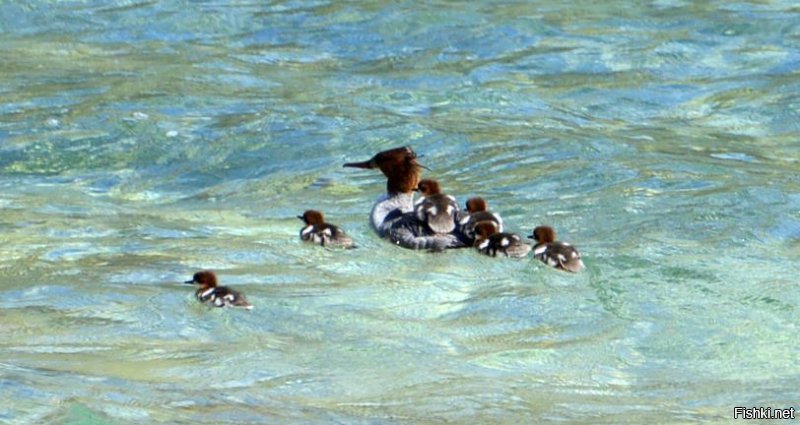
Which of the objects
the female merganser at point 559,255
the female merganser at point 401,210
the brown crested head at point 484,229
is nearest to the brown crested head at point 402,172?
the female merganser at point 401,210

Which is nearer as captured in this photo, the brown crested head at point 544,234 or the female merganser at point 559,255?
the female merganser at point 559,255

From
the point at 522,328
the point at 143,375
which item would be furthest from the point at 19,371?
the point at 522,328

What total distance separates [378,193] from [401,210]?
1.15 metres

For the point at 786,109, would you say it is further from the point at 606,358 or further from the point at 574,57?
the point at 606,358

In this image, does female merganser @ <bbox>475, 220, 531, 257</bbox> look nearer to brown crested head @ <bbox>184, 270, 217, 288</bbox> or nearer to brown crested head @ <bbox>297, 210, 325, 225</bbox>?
brown crested head @ <bbox>297, 210, 325, 225</bbox>

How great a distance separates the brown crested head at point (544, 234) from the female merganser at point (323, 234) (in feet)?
2.93

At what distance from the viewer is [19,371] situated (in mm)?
5594

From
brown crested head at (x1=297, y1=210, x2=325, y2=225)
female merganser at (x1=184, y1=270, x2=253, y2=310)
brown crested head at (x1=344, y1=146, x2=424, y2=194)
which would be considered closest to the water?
female merganser at (x1=184, y1=270, x2=253, y2=310)

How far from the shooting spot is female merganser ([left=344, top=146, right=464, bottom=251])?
7773mm

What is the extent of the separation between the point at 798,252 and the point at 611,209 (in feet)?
3.93

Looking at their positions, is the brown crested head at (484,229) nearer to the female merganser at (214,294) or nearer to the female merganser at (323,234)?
the female merganser at (323,234)

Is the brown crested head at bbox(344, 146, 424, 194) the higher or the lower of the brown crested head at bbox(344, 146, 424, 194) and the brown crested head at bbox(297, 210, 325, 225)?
the higher

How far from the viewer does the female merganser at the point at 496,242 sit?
7427mm

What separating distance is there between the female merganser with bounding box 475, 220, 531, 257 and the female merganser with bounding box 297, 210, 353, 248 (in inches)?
26.0
